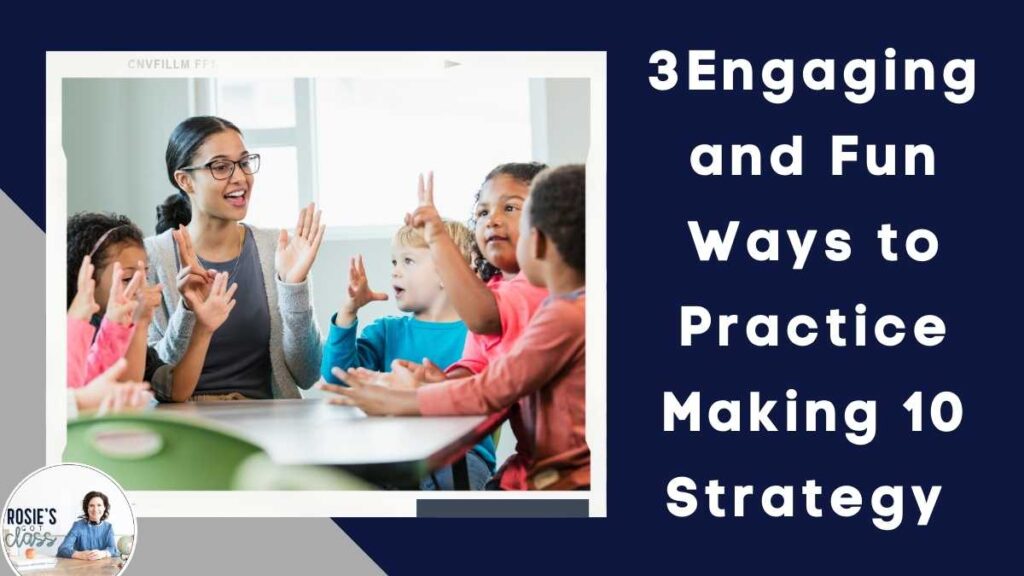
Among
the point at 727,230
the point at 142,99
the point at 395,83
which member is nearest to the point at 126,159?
the point at 142,99

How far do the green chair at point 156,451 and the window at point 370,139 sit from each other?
1.49ft

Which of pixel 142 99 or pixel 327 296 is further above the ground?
pixel 142 99

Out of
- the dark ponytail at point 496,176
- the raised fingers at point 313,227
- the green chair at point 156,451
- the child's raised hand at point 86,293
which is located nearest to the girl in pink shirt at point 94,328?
the child's raised hand at point 86,293

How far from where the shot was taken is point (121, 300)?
3291mm

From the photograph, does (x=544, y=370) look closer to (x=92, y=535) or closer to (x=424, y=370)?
(x=424, y=370)

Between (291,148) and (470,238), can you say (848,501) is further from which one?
(291,148)

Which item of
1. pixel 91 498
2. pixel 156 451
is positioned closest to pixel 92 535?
pixel 91 498

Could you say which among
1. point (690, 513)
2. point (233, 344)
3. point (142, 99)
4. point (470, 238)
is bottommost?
point (690, 513)

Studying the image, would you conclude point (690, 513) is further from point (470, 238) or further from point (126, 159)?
point (126, 159)

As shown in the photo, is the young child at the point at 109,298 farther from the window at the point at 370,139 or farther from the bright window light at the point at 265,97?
the bright window light at the point at 265,97

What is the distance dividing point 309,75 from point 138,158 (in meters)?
0.39

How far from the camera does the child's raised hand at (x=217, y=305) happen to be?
10.9ft

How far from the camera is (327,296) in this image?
3312 millimetres

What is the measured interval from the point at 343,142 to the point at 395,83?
6.3 inches
